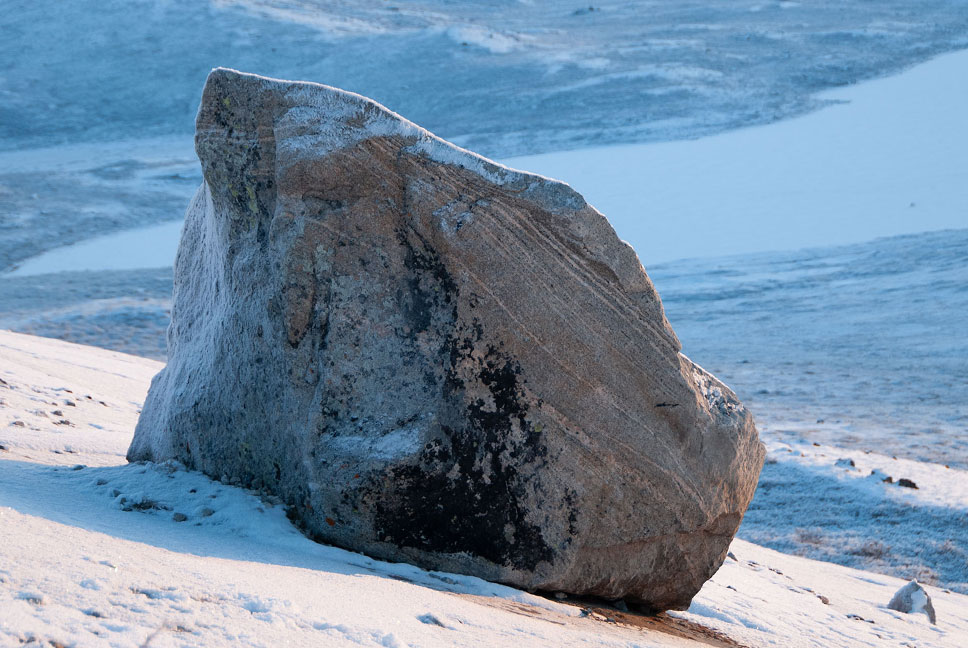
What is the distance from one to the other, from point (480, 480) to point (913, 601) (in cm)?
211

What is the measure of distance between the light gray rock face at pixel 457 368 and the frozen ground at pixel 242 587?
0.55 ft

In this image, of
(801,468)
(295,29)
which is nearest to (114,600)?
(801,468)

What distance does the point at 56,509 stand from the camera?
2783mm

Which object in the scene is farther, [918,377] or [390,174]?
[918,377]

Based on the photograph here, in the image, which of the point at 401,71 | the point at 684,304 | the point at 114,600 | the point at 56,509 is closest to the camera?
the point at 114,600

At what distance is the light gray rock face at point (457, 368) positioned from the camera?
3.07 metres

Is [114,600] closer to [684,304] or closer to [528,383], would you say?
[528,383]

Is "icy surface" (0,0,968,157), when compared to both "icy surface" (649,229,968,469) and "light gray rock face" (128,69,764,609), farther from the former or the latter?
"light gray rock face" (128,69,764,609)

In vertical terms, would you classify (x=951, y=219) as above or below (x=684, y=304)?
above

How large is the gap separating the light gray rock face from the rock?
1345 mm

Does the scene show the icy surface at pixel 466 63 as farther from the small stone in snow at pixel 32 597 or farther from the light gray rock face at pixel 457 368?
the small stone in snow at pixel 32 597

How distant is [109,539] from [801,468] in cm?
475

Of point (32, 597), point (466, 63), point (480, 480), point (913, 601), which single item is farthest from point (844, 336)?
point (466, 63)

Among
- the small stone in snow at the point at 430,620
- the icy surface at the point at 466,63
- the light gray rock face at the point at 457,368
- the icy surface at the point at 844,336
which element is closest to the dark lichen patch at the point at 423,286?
the light gray rock face at the point at 457,368
